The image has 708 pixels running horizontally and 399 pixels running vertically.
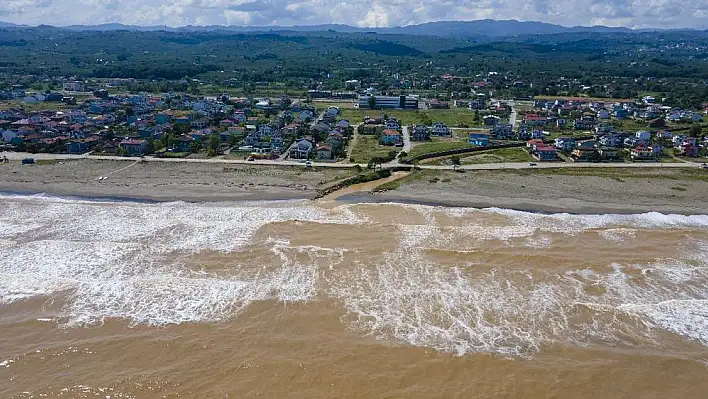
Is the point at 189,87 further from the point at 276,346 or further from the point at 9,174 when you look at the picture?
the point at 276,346

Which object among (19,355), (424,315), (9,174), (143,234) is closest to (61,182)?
(9,174)

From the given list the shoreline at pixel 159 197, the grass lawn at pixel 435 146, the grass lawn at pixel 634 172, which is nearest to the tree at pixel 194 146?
the shoreline at pixel 159 197

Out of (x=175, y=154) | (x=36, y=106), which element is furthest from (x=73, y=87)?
(x=175, y=154)

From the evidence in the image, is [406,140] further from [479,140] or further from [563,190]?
[563,190]

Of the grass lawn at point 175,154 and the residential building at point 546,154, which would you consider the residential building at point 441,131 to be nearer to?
the residential building at point 546,154

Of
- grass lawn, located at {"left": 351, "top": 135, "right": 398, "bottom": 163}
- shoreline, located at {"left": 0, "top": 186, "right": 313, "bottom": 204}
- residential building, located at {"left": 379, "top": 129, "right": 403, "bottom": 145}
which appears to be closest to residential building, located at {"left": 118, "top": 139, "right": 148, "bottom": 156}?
shoreline, located at {"left": 0, "top": 186, "right": 313, "bottom": 204}
